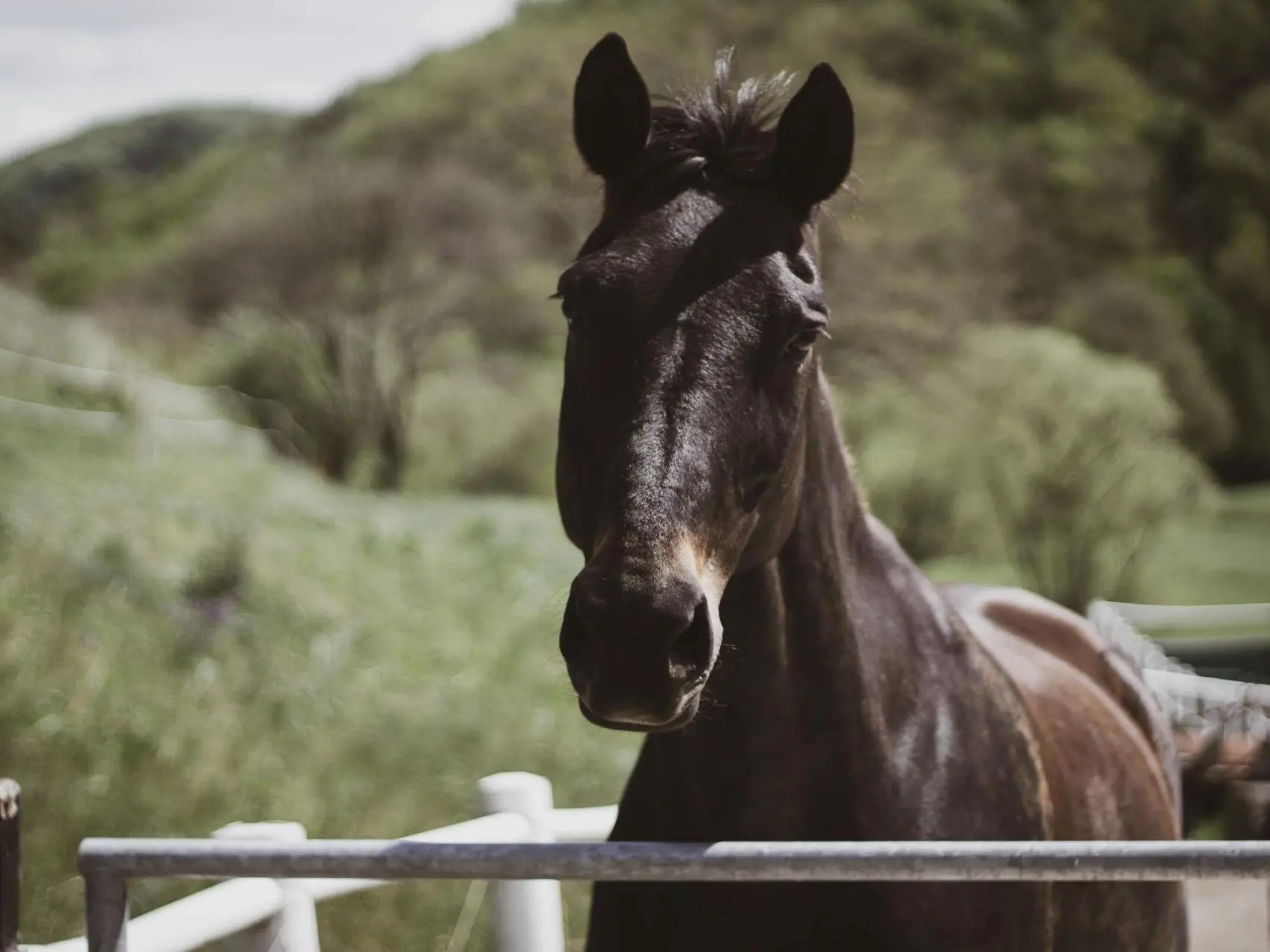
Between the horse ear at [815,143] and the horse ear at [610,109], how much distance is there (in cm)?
21

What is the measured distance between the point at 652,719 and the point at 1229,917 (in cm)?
564

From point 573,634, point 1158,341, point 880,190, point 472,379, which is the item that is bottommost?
point 573,634

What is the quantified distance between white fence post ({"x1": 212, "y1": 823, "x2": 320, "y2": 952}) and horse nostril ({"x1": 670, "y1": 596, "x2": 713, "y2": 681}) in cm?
134

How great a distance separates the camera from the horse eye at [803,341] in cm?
169

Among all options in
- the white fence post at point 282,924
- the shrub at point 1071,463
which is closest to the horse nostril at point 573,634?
the white fence post at point 282,924

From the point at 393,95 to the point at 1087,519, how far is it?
25.1 m

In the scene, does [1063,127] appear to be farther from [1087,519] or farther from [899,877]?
[899,877]

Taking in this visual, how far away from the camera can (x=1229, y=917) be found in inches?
234

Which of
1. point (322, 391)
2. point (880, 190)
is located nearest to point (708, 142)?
point (322, 391)

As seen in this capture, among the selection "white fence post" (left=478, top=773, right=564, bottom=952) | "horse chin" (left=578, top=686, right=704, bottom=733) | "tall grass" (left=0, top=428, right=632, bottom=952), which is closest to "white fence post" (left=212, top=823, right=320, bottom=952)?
"white fence post" (left=478, top=773, right=564, bottom=952)

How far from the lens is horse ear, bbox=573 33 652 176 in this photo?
183 cm

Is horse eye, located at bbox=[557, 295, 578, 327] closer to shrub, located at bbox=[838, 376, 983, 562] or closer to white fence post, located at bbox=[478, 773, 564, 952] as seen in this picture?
white fence post, located at bbox=[478, 773, 564, 952]

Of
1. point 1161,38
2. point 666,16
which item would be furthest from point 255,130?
point 1161,38

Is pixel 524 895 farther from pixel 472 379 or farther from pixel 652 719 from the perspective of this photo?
pixel 472 379
